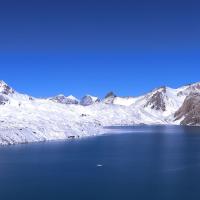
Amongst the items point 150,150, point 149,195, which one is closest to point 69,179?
point 149,195

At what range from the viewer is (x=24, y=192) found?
7856 centimetres

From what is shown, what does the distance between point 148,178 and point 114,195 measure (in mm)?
16660

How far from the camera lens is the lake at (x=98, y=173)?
77812 mm

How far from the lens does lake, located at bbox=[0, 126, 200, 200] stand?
255 feet

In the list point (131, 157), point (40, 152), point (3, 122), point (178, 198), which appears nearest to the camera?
point (178, 198)

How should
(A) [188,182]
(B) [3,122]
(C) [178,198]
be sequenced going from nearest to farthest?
1. (C) [178,198]
2. (A) [188,182]
3. (B) [3,122]

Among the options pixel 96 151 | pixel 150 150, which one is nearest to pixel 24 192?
pixel 96 151

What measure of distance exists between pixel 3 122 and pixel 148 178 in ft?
335

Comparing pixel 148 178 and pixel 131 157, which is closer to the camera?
pixel 148 178

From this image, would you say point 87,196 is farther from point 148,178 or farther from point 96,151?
point 96,151

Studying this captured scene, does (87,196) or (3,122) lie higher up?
(3,122)

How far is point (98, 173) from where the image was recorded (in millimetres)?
97688

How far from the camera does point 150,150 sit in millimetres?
144000

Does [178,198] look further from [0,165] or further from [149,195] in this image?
[0,165]
